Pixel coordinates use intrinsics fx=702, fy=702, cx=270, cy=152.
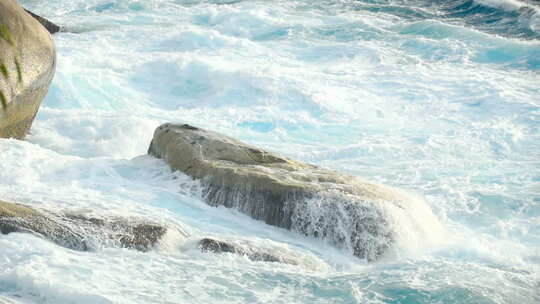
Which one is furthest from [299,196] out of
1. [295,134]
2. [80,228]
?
[295,134]

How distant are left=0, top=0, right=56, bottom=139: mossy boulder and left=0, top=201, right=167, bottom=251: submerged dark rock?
2.45 metres

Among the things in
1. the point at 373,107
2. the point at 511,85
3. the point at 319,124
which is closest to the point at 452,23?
the point at 511,85

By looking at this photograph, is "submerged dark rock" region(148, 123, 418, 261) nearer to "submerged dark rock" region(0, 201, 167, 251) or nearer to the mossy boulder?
"submerged dark rock" region(0, 201, 167, 251)

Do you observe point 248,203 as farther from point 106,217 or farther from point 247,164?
point 106,217

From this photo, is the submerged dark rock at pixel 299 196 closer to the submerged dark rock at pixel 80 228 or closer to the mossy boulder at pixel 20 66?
the submerged dark rock at pixel 80 228

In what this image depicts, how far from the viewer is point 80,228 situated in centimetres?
568

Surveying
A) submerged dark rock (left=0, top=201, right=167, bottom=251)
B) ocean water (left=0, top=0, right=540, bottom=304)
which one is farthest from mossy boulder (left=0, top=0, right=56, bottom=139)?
submerged dark rock (left=0, top=201, right=167, bottom=251)

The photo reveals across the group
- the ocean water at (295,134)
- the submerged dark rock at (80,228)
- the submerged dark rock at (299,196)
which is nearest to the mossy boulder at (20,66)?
the ocean water at (295,134)

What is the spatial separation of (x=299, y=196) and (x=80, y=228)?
209cm

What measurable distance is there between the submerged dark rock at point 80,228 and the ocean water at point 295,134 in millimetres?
104

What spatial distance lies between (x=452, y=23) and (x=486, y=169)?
10981 millimetres

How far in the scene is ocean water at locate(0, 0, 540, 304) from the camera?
5.36 metres

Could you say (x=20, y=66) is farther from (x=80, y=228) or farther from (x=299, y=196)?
(x=299, y=196)

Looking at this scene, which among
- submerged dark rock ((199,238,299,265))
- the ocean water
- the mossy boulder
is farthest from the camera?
the mossy boulder
